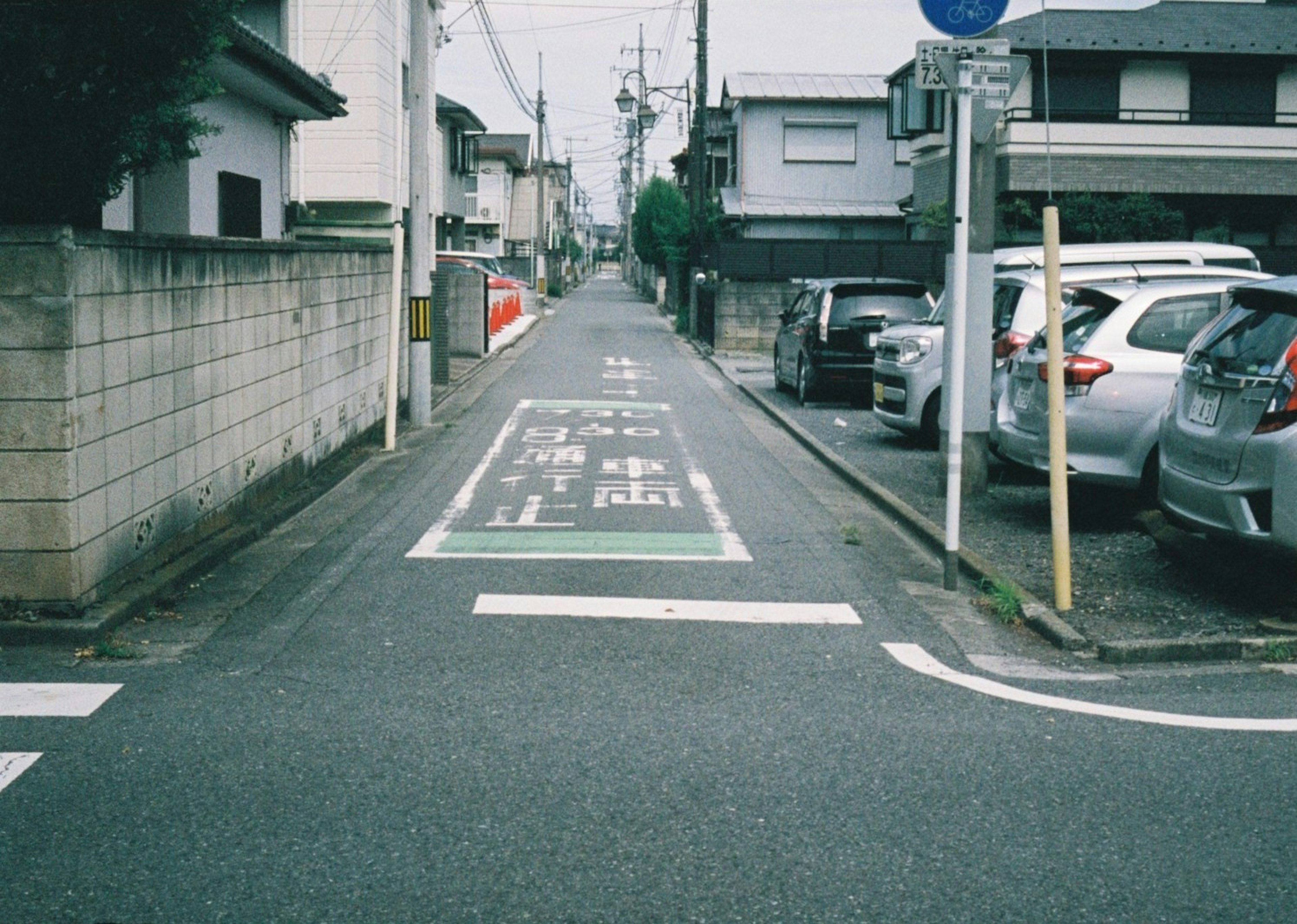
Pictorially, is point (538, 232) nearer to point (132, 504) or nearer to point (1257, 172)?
point (1257, 172)

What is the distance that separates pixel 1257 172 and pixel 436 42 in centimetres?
2118

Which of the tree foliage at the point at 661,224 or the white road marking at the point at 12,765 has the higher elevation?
the tree foliage at the point at 661,224

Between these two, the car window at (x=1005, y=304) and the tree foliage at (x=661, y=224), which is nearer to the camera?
the car window at (x=1005, y=304)

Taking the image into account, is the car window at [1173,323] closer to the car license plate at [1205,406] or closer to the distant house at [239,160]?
the car license plate at [1205,406]

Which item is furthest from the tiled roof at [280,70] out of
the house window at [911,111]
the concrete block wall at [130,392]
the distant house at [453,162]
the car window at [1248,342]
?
the distant house at [453,162]

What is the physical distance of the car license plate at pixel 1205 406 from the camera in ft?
23.3

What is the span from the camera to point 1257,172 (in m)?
31.1

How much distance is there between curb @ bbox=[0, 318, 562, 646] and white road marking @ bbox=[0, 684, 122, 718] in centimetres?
65

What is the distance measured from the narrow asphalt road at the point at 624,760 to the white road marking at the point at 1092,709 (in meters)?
0.02

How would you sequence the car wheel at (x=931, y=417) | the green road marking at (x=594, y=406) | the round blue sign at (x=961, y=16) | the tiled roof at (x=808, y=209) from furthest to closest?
1. the tiled roof at (x=808, y=209)
2. the green road marking at (x=594, y=406)
3. the car wheel at (x=931, y=417)
4. the round blue sign at (x=961, y=16)

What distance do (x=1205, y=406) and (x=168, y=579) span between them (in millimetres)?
5638

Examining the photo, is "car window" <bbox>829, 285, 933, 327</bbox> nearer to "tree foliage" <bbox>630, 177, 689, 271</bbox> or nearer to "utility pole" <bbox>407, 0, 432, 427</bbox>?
"utility pole" <bbox>407, 0, 432, 427</bbox>

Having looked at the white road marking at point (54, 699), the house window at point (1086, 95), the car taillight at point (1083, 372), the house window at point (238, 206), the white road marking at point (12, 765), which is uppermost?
the house window at point (1086, 95)

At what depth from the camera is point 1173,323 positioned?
9578 millimetres
